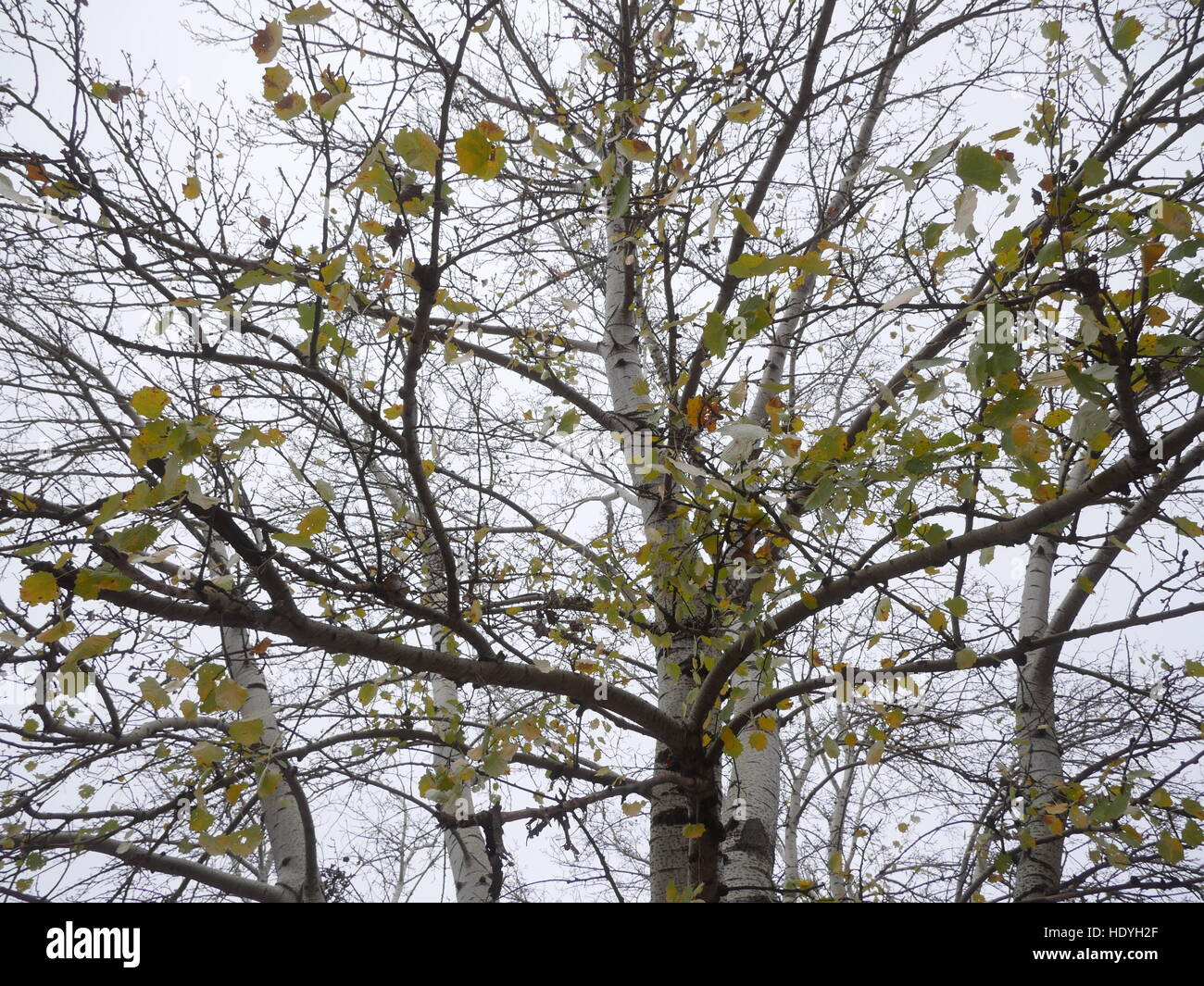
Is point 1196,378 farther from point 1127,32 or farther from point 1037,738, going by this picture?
point 1037,738

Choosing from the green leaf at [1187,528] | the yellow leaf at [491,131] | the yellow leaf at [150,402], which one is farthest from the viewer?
the green leaf at [1187,528]

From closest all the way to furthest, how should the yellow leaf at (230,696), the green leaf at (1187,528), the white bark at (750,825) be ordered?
the yellow leaf at (230,696) → the green leaf at (1187,528) → the white bark at (750,825)

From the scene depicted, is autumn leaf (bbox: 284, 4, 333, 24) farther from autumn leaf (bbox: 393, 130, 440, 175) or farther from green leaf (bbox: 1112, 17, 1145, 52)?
green leaf (bbox: 1112, 17, 1145, 52)

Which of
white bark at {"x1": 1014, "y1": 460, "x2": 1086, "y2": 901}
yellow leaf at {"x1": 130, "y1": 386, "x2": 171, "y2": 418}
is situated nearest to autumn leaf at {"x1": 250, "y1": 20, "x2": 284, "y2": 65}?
yellow leaf at {"x1": 130, "y1": 386, "x2": 171, "y2": 418}

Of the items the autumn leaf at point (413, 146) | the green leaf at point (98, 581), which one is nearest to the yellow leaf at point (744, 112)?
the autumn leaf at point (413, 146)

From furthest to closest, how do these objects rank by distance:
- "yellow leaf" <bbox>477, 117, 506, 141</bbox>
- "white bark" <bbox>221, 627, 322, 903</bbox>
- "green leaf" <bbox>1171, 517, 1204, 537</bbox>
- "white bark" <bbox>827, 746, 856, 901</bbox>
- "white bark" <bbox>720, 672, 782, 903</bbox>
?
"white bark" <bbox>827, 746, 856, 901</bbox>, "white bark" <bbox>221, 627, 322, 903</bbox>, "white bark" <bbox>720, 672, 782, 903</bbox>, "green leaf" <bbox>1171, 517, 1204, 537</bbox>, "yellow leaf" <bbox>477, 117, 506, 141</bbox>

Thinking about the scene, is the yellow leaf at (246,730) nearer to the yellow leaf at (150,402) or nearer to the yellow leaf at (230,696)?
the yellow leaf at (230,696)

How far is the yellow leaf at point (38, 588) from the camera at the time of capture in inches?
60.5

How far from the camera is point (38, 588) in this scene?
61.2 inches

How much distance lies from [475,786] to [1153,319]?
2.52 metres

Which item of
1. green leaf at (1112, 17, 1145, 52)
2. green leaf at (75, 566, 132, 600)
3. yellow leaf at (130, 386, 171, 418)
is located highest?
green leaf at (1112, 17, 1145, 52)

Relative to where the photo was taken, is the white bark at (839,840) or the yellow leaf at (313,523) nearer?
the yellow leaf at (313,523)

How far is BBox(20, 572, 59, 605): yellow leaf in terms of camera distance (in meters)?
1.54
